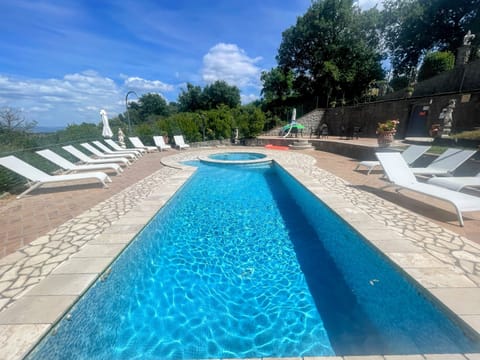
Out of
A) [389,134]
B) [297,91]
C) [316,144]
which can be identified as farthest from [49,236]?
[297,91]

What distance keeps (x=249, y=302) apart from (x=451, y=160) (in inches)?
263

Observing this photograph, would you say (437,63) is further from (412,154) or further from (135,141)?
(135,141)

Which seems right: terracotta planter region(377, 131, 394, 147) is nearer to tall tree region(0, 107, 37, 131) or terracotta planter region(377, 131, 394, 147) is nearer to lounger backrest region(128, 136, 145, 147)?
lounger backrest region(128, 136, 145, 147)

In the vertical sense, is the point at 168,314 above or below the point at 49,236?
below

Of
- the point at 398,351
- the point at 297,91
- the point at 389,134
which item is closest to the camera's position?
the point at 398,351

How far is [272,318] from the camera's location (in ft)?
7.47

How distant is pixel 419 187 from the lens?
13.2 feet

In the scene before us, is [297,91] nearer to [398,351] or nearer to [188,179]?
[188,179]

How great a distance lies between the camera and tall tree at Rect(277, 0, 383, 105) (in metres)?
20.3

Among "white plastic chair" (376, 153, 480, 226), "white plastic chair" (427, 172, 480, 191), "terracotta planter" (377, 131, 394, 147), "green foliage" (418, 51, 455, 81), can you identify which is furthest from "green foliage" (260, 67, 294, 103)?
"white plastic chair" (427, 172, 480, 191)

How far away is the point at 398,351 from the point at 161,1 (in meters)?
11.8

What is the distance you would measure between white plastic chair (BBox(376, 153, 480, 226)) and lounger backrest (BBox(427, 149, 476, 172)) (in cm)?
169

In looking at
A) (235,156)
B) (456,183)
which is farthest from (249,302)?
(235,156)

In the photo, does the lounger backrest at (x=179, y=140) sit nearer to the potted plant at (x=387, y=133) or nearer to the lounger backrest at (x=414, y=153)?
the potted plant at (x=387, y=133)
